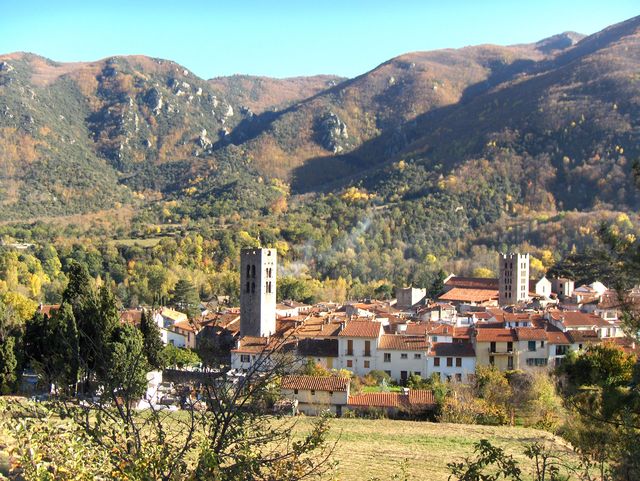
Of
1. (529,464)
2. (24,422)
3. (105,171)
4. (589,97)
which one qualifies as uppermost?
(589,97)

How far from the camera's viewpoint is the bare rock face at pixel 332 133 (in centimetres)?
19038

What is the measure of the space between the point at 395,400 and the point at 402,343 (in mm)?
7492

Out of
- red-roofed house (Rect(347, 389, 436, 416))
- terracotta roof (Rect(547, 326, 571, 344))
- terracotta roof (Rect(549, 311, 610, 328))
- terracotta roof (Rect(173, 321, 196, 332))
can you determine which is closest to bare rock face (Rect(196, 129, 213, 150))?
terracotta roof (Rect(173, 321, 196, 332))

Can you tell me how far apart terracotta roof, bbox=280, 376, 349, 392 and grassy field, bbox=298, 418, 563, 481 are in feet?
5.43

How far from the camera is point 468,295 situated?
195 feet

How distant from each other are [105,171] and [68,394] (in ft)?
512

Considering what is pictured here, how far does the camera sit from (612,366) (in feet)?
78.2

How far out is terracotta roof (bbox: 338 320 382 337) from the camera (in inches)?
1314

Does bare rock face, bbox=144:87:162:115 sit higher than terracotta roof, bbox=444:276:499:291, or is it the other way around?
bare rock face, bbox=144:87:162:115

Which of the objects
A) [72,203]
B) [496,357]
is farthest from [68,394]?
[72,203]

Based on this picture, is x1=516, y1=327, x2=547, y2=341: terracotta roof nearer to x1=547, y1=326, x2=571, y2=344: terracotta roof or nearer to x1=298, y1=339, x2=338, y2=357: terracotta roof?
x1=547, y1=326, x2=571, y2=344: terracotta roof

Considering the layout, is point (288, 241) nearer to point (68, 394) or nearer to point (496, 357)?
point (496, 357)

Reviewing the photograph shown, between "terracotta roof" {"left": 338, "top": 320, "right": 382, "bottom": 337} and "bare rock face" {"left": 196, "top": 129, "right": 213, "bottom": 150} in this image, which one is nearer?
"terracotta roof" {"left": 338, "top": 320, "right": 382, "bottom": 337}

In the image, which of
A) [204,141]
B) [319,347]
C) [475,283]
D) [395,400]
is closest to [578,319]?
[319,347]
